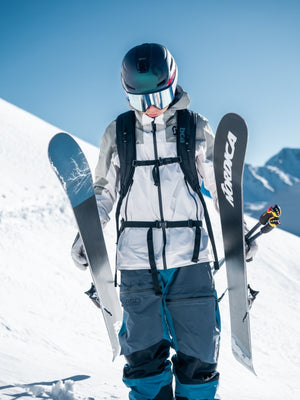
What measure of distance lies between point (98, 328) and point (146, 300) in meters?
3.43

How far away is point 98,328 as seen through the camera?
507 centimetres

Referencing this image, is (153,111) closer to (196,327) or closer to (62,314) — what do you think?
(196,327)

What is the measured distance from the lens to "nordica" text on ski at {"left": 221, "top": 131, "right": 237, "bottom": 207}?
2.23 metres

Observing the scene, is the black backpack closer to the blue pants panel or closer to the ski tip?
the blue pants panel

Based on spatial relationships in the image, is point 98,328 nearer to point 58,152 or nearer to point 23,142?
point 58,152

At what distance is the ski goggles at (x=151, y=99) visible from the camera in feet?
6.92

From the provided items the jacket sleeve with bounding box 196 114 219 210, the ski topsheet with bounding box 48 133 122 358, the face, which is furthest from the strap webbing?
the face

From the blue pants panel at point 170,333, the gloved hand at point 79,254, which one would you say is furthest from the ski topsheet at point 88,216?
the blue pants panel at point 170,333

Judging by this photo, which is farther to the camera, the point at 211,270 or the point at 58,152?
the point at 58,152

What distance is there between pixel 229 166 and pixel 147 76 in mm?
717

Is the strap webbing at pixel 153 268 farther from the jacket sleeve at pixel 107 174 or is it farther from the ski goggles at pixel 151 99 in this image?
the ski goggles at pixel 151 99

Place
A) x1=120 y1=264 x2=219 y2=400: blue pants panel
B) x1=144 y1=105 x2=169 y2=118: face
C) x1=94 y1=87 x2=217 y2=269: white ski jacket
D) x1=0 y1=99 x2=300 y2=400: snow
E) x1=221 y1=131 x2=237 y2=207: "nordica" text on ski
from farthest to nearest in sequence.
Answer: x1=0 y1=99 x2=300 y2=400: snow < x1=221 y1=131 x2=237 y2=207: "nordica" text on ski < x1=144 y1=105 x2=169 y2=118: face < x1=94 y1=87 x2=217 y2=269: white ski jacket < x1=120 y1=264 x2=219 y2=400: blue pants panel

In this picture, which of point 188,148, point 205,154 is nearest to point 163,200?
point 188,148

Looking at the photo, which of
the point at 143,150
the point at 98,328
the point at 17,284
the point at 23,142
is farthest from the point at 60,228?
the point at 143,150
